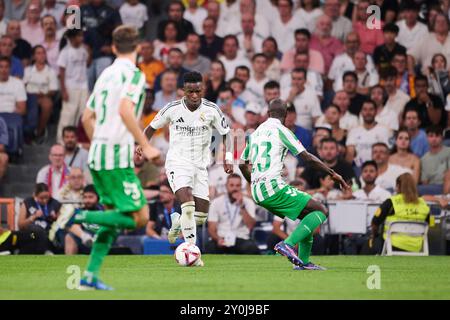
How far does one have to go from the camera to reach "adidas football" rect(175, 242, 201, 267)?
15.4 m

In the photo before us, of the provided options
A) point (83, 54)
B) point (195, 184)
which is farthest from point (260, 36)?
point (195, 184)

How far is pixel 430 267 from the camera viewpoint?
15.9m

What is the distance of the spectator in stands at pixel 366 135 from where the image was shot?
22.0 metres

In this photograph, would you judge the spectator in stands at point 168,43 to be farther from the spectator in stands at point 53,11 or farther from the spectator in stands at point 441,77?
the spectator in stands at point 441,77

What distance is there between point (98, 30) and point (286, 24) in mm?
3871

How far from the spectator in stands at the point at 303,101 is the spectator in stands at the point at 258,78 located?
62 cm

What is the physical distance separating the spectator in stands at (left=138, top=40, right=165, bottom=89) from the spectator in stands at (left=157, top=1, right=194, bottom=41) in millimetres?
522

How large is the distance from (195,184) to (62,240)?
4.80 meters

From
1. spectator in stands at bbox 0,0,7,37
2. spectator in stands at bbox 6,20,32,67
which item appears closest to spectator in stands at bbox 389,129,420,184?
spectator in stands at bbox 6,20,32,67

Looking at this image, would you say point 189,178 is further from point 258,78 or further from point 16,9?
point 16,9

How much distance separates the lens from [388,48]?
77.5ft

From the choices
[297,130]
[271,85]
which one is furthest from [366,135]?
[271,85]

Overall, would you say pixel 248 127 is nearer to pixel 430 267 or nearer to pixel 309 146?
pixel 309 146
